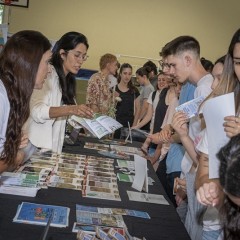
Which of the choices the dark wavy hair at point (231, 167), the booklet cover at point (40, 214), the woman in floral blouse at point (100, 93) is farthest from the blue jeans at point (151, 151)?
the dark wavy hair at point (231, 167)

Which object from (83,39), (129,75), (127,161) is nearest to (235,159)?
(127,161)

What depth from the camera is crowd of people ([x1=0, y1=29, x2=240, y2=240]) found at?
1064 mm

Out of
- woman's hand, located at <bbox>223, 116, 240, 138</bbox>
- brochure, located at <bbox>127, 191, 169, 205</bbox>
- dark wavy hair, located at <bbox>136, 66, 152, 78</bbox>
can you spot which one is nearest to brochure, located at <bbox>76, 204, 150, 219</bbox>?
brochure, located at <bbox>127, 191, 169, 205</bbox>

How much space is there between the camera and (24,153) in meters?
1.71

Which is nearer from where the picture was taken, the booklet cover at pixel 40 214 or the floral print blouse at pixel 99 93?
the booklet cover at pixel 40 214

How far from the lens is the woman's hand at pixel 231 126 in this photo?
3.45 ft

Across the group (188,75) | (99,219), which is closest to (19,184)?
(99,219)

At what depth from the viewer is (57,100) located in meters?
2.44

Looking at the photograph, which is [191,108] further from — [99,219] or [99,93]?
[99,93]

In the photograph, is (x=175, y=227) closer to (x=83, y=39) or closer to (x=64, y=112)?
(x=64, y=112)

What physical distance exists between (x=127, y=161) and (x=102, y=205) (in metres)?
0.90

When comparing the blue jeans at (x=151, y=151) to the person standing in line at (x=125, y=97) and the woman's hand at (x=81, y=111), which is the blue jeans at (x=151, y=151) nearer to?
the woman's hand at (x=81, y=111)

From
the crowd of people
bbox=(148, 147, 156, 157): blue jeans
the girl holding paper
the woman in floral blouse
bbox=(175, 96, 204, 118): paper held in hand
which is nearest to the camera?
the girl holding paper

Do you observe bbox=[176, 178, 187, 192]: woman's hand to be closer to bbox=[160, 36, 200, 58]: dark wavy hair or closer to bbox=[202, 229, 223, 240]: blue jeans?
bbox=[202, 229, 223, 240]: blue jeans
